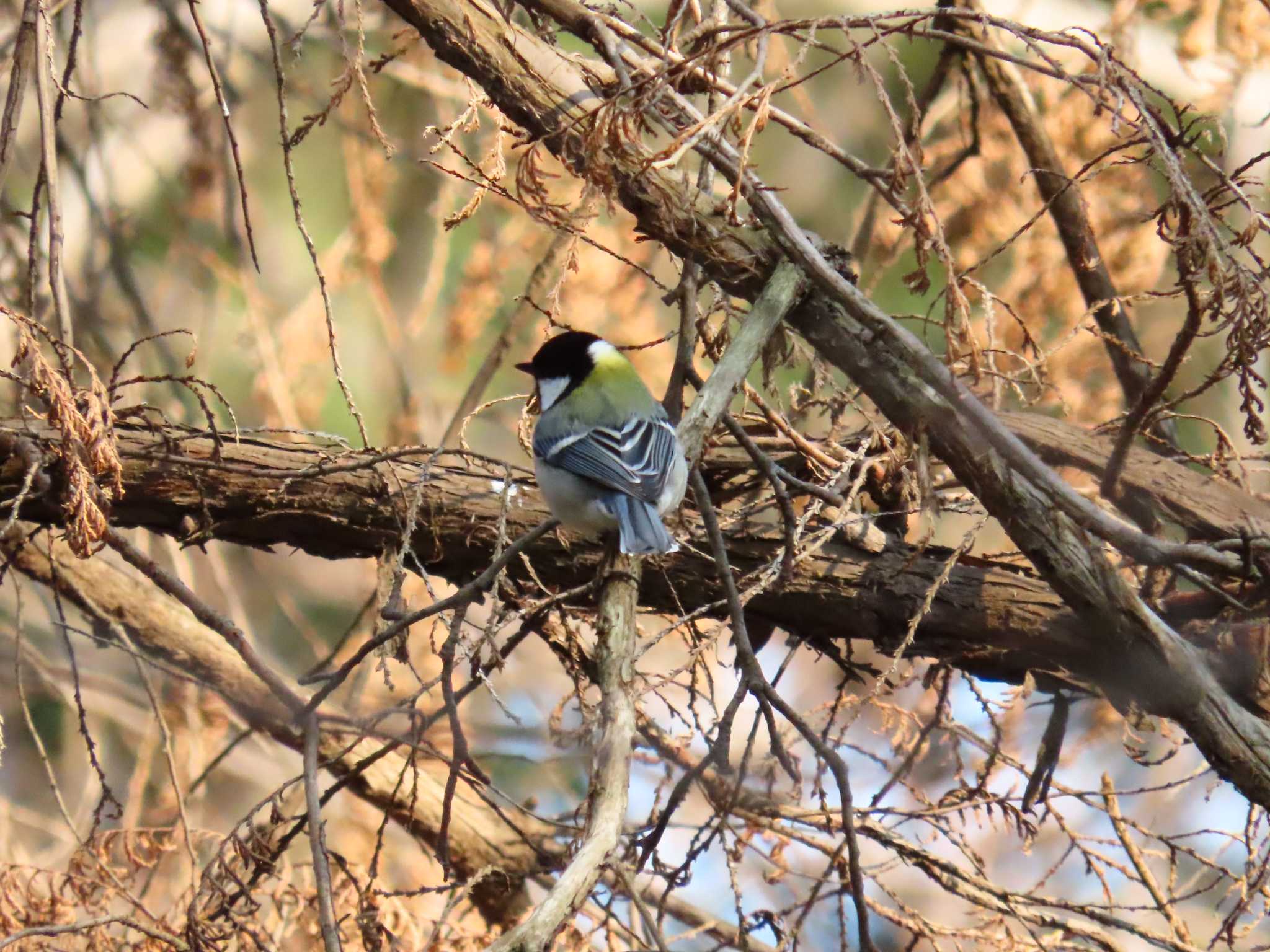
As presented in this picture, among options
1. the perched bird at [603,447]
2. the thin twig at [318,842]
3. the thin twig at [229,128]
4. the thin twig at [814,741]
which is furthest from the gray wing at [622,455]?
the thin twig at [318,842]

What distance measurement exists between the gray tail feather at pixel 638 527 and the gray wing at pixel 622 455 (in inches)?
1.6

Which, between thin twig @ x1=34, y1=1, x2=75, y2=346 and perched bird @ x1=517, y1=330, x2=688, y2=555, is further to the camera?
perched bird @ x1=517, y1=330, x2=688, y2=555

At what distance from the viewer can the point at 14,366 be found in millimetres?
2297

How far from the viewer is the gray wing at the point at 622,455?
2.73 m

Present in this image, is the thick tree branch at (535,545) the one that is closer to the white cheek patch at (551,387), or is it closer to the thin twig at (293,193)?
the white cheek patch at (551,387)

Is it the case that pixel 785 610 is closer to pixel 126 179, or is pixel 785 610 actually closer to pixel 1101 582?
pixel 1101 582

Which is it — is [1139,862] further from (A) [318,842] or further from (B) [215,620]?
(B) [215,620]

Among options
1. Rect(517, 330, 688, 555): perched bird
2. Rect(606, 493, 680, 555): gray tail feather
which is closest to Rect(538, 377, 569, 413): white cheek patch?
Rect(517, 330, 688, 555): perched bird

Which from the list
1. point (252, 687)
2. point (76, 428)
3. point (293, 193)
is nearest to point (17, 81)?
point (293, 193)

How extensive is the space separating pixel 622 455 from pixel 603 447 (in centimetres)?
8

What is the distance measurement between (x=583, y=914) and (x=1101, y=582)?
1.53 m

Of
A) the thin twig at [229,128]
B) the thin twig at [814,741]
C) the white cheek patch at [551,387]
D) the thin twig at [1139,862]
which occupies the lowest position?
the thin twig at [814,741]

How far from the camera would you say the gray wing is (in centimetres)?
273

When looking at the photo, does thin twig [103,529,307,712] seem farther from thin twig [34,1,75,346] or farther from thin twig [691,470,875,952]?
thin twig [691,470,875,952]
